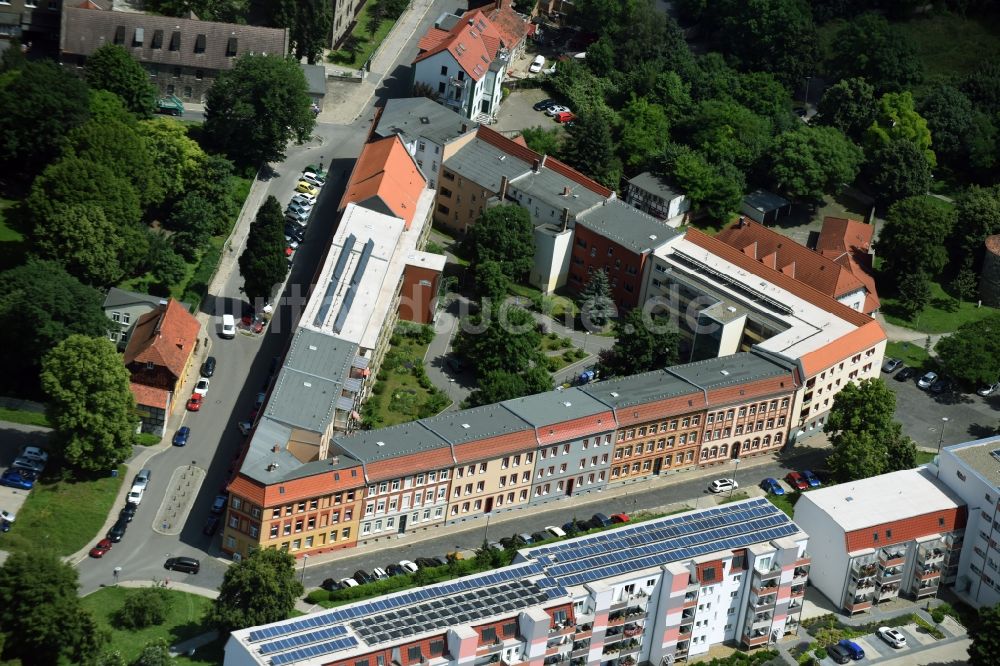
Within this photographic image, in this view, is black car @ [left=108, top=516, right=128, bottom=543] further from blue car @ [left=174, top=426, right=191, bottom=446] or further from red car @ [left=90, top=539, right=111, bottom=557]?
blue car @ [left=174, top=426, right=191, bottom=446]

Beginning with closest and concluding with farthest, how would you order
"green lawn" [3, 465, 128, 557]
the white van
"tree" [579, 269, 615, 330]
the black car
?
"green lawn" [3, 465, 128, 557]
the black car
the white van
"tree" [579, 269, 615, 330]


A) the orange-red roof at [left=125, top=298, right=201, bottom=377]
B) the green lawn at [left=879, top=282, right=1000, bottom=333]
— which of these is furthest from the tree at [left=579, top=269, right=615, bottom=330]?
the orange-red roof at [left=125, top=298, right=201, bottom=377]

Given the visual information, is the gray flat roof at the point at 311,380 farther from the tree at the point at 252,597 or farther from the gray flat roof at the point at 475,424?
the tree at the point at 252,597

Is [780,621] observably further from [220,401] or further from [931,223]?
[931,223]

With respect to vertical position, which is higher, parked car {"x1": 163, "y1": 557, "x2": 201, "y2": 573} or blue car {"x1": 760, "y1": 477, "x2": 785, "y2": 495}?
blue car {"x1": 760, "y1": 477, "x2": 785, "y2": 495}

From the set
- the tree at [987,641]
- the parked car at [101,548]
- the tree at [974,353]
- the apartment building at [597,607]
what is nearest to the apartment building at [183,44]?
the parked car at [101,548]

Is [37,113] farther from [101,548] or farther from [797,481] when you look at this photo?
[797,481]

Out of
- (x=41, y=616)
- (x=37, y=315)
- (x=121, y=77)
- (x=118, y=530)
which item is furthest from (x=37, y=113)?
(x=41, y=616)

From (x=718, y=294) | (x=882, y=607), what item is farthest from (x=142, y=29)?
(x=882, y=607)
